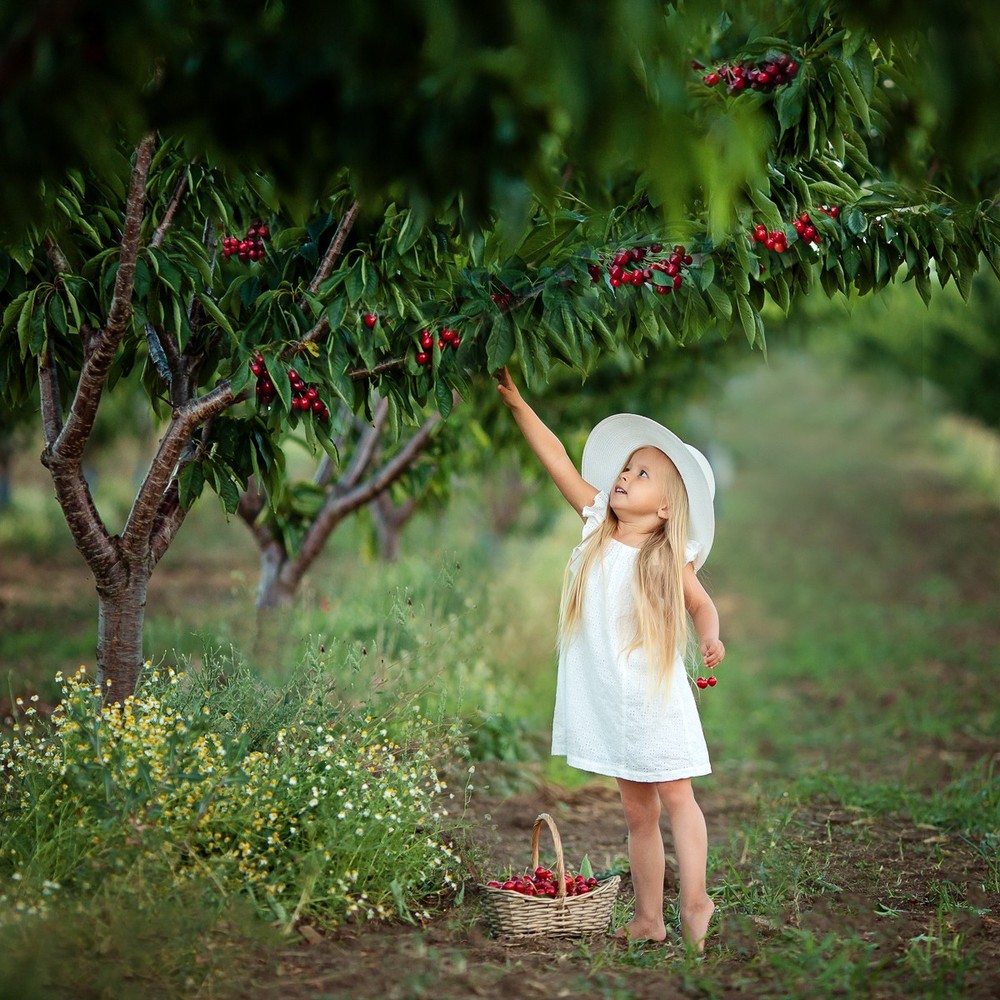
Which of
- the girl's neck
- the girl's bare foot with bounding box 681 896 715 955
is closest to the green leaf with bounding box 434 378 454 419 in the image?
the girl's neck

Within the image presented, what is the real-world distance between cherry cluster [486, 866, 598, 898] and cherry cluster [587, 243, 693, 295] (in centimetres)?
201

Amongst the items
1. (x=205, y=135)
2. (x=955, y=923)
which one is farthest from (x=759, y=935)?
(x=205, y=135)

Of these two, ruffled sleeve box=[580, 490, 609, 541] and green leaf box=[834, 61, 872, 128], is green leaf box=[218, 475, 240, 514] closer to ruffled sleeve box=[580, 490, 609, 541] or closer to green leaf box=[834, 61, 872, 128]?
ruffled sleeve box=[580, 490, 609, 541]

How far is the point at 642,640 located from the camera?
12.3ft

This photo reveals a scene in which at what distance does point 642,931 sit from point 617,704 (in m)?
0.77

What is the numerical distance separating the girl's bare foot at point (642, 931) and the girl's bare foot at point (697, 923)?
3.1 inches

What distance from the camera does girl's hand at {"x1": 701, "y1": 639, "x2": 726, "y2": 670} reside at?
3.74m

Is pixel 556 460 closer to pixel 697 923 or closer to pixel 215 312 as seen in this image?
pixel 215 312

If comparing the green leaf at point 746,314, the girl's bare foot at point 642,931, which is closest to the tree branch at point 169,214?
the green leaf at point 746,314

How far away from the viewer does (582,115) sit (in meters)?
1.92

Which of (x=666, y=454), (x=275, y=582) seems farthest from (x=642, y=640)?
(x=275, y=582)

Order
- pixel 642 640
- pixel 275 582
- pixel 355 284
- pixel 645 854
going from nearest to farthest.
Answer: pixel 355 284 → pixel 642 640 → pixel 645 854 → pixel 275 582

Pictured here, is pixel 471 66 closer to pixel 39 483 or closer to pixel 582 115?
pixel 582 115

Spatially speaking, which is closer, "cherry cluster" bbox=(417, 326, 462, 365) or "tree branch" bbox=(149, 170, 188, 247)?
"cherry cluster" bbox=(417, 326, 462, 365)
